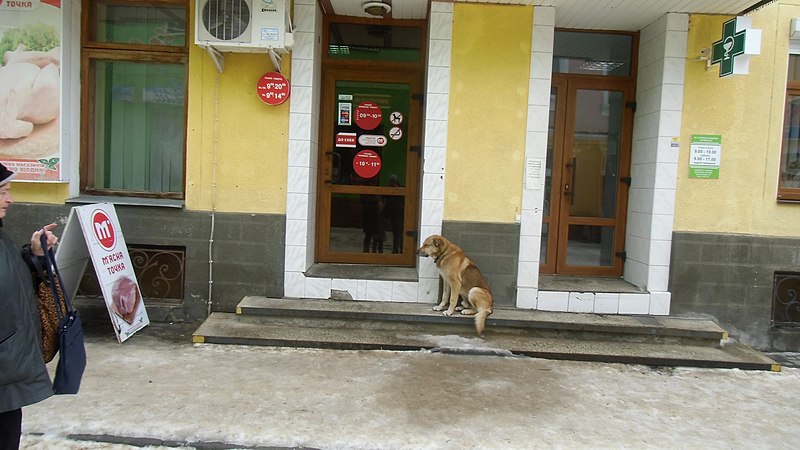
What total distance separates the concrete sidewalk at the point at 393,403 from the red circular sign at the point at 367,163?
220 centimetres

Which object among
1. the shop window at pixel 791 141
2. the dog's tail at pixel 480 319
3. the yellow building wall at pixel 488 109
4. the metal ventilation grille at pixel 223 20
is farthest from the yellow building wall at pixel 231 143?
the shop window at pixel 791 141

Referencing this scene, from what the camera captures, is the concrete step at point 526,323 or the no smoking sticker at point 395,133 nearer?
the concrete step at point 526,323

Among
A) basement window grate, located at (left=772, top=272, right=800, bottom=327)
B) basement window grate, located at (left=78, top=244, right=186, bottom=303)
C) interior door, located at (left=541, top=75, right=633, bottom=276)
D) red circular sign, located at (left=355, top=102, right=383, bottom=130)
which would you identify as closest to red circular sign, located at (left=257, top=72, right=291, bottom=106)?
red circular sign, located at (left=355, top=102, right=383, bottom=130)

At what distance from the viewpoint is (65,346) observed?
281 cm

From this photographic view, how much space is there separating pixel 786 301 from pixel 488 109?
12.1 ft

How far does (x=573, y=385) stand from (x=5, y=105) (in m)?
5.86

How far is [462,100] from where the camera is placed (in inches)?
229

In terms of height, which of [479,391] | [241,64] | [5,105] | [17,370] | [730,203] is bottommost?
[479,391]

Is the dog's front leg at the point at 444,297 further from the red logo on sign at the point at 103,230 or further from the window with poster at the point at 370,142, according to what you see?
the red logo on sign at the point at 103,230

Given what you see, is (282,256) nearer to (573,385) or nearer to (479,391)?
(479,391)

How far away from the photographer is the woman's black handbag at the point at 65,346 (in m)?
2.78

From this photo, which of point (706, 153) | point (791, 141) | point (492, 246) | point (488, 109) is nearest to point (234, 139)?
point (488, 109)

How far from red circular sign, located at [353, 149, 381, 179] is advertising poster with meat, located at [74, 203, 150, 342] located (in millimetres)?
2537

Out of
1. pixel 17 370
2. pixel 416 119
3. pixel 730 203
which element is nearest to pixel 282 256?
pixel 416 119
